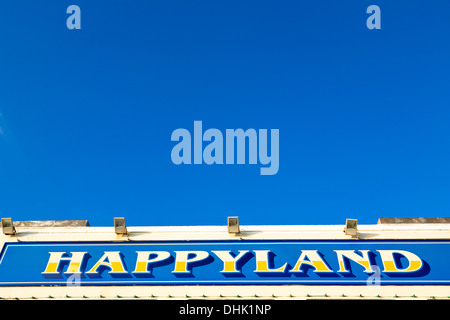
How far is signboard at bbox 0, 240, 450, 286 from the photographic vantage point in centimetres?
1438

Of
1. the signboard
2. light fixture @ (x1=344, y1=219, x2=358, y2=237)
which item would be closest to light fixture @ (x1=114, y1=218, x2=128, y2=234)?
the signboard

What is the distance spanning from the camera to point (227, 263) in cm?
1508

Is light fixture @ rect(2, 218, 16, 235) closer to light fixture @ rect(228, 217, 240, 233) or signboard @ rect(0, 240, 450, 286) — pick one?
signboard @ rect(0, 240, 450, 286)

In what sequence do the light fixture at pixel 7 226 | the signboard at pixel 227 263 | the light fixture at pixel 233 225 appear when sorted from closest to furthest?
the signboard at pixel 227 263, the light fixture at pixel 233 225, the light fixture at pixel 7 226

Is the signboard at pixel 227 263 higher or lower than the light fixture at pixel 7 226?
lower

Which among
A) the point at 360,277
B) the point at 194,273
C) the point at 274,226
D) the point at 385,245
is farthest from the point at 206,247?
the point at 385,245

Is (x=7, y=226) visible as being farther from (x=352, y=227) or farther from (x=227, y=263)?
(x=352, y=227)

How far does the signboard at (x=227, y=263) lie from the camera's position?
1438cm

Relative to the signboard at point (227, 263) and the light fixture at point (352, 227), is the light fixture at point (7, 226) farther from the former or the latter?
the light fixture at point (352, 227)

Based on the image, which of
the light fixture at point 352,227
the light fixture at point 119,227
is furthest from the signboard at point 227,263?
the light fixture at point 119,227

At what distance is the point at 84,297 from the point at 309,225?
803 cm

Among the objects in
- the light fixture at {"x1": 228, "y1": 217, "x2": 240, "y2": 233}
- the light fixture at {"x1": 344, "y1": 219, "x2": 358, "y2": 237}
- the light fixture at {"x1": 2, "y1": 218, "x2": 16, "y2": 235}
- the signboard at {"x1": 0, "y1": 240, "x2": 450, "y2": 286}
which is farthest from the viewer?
the light fixture at {"x1": 2, "y1": 218, "x2": 16, "y2": 235}
